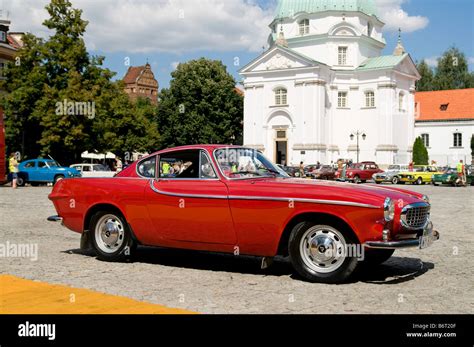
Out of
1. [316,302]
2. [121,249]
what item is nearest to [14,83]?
[121,249]

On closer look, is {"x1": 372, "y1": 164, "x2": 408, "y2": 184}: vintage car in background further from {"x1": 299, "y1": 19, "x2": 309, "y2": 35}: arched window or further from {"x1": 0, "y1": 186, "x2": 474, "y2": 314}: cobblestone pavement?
{"x1": 0, "y1": 186, "x2": 474, "y2": 314}: cobblestone pavement

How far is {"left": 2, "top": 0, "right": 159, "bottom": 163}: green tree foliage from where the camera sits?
3925cm

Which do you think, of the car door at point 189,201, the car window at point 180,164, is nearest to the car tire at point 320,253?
the car door at point 189,201

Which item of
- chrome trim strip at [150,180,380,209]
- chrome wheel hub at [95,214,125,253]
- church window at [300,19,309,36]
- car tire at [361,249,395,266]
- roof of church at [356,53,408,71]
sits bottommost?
car tire at [361,249,395,266]

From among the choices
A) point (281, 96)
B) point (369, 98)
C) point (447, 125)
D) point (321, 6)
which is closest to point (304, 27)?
point (321, 6)

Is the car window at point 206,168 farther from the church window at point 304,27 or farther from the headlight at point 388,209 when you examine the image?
the church window at point 304,27

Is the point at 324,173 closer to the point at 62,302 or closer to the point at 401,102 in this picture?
the point at 401,102

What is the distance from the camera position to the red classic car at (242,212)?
262 inches

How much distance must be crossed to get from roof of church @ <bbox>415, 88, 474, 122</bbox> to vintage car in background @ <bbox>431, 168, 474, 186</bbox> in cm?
3078

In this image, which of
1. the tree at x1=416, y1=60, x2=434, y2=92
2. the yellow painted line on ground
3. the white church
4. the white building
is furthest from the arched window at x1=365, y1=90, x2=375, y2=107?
the yellow painted line on ground

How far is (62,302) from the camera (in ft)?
19.4

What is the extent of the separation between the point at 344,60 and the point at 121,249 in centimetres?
6265

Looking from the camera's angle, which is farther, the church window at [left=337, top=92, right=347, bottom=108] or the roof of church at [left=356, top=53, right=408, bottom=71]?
the church window at [left=337, top=92, right=347, bottom=108]

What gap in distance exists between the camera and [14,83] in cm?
4209
